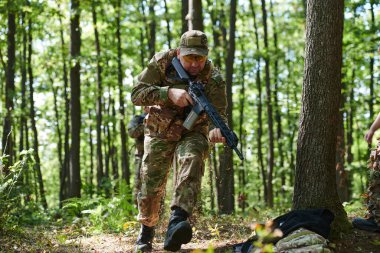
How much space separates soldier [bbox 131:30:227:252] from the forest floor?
677 millimetres

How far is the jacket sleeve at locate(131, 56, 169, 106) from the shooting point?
4.70 meters

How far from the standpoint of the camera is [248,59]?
81.9ft

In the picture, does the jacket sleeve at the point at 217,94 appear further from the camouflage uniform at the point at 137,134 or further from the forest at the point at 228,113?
the camouflage uniform at the point at 137,134

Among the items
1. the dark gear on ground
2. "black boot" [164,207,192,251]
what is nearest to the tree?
the dark gear on ground

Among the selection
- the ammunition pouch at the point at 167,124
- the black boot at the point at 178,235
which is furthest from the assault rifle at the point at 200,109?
the black boot at the point at 178,235

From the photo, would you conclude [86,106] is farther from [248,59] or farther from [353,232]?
[353,232]

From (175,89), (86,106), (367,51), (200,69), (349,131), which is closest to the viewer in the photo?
(175,89)

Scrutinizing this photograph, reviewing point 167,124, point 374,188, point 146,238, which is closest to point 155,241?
point 146,238

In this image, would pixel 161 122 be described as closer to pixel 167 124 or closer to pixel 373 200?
pixel 167 124

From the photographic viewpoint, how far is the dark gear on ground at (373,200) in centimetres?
487

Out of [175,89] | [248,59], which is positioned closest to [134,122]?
[175,89]

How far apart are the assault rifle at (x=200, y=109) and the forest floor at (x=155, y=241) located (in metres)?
1.17

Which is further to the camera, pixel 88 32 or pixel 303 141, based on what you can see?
pixel 88 32

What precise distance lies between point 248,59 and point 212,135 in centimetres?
2122
